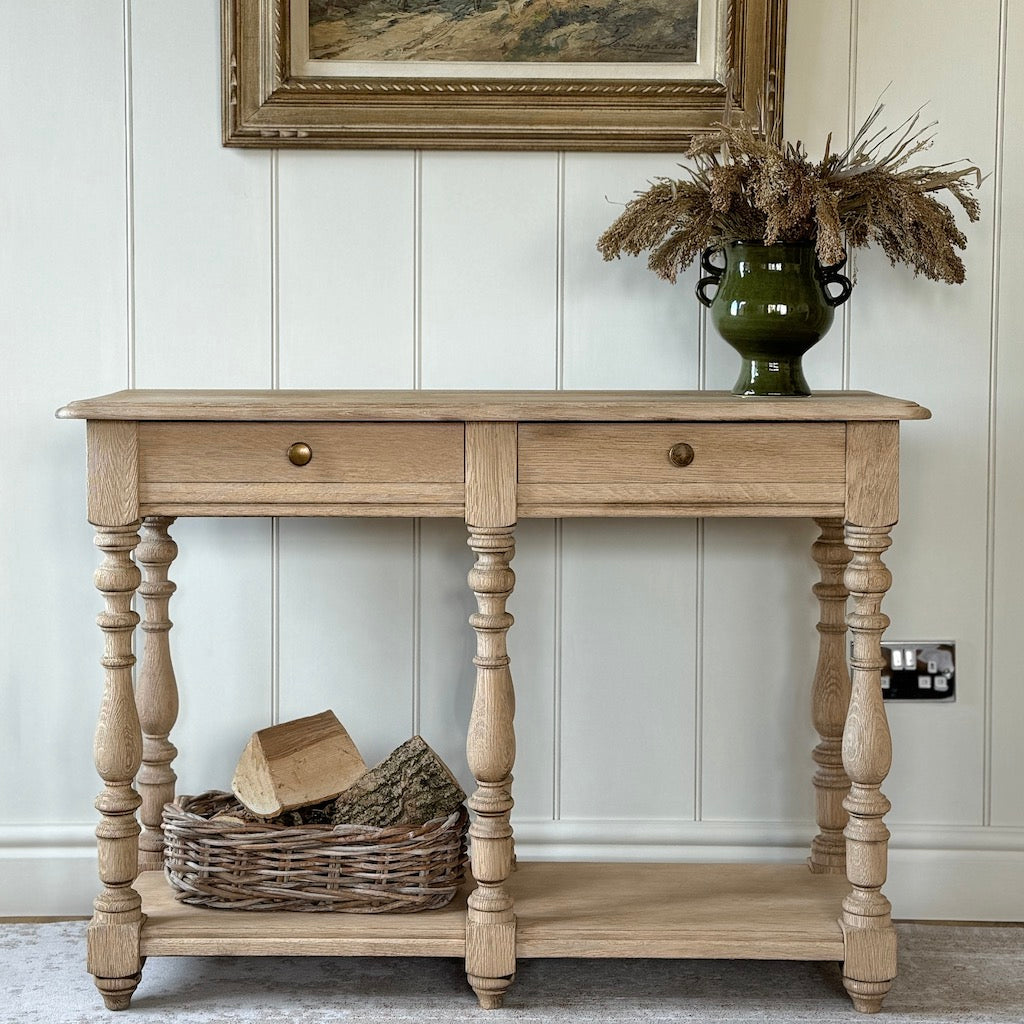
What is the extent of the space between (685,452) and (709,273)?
0.40 meters

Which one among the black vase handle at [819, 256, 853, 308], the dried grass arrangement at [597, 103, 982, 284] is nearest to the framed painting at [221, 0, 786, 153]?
the dried grass arrangement at [597, 103, 982, 284]

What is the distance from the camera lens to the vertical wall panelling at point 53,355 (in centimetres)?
191

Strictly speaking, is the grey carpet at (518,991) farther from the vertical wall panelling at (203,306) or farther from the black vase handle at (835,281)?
the black vase handle at (835,281)

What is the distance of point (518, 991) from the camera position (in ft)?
5.63

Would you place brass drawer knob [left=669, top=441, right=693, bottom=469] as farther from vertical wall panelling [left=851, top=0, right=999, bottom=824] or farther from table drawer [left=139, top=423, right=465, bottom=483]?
vertical wall panelling [left=851, top=0, right=999, bottom=824]

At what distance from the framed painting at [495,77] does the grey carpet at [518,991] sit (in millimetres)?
1256

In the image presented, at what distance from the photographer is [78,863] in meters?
2.00

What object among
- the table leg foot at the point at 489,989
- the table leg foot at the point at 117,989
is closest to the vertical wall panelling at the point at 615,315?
the table leg foot at the point at 489,989

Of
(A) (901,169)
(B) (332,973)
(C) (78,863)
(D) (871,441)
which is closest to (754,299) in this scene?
(D) (871,441)

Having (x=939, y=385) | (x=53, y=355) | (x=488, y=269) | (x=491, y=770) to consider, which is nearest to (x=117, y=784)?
(x=491, y=770)

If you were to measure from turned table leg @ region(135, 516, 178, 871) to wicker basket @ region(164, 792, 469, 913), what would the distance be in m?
0.18

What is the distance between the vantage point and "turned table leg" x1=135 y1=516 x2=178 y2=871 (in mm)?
1846

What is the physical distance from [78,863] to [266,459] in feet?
2.84

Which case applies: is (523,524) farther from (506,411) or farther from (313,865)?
(313,865)
